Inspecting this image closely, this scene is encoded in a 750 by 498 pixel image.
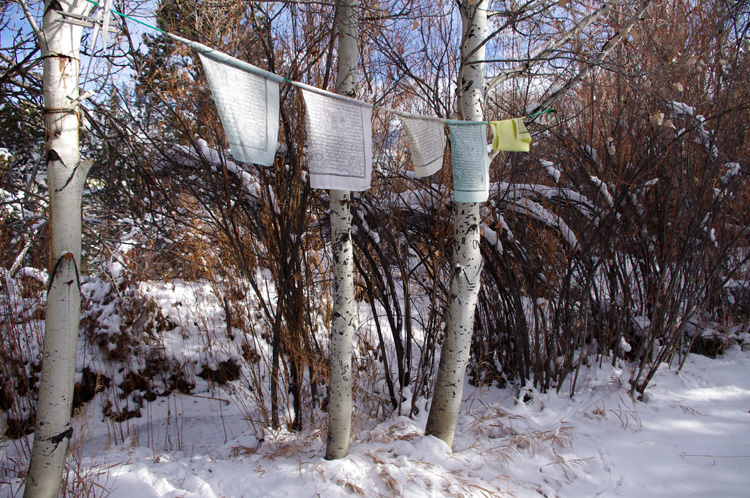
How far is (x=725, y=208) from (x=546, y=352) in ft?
7.18

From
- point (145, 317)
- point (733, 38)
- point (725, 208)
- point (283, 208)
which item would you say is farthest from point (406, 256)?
point (733, 38)

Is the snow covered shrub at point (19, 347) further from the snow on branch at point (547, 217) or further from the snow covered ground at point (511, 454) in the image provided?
the snow on branch at point (547, 217)

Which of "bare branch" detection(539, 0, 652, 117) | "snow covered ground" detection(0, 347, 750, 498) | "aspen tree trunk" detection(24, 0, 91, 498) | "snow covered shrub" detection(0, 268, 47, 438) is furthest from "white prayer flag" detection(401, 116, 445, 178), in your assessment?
"snow covered shrub" detection(0, 268, 47, 438)

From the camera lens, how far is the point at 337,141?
220 centimetres

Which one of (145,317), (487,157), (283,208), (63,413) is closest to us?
(63,413)

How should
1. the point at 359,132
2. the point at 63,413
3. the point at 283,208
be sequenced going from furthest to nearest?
the point at 283,208 < the point at 359,132 < the point at 63,413

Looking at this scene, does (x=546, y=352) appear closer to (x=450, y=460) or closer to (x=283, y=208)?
(x=450, y=460)

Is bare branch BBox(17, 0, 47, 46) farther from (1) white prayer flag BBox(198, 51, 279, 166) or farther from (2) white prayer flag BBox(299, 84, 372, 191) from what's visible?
(2) white prayer flag BBox(299, 84, 372, 191)

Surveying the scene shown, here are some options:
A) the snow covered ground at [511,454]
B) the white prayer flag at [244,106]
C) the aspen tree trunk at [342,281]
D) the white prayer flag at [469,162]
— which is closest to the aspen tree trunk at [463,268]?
the white prayer flag at [469,162]

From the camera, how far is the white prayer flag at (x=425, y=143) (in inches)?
98.1

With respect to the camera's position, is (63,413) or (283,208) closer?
(63,413)

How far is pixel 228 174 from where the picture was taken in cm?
318

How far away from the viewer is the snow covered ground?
238cm

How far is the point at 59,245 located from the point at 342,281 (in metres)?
1.49
